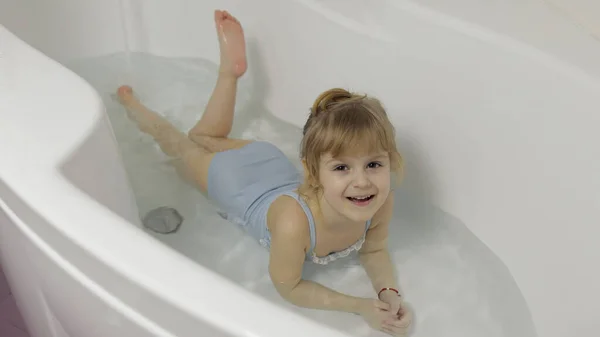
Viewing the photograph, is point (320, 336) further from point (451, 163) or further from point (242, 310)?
point (451, 163)

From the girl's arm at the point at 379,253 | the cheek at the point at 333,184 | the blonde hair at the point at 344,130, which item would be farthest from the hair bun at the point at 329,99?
Result: the girl's arm at the point at 379,253

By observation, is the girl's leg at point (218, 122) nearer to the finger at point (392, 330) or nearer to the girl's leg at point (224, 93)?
the girl's leg at point (224, 93)

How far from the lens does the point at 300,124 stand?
1.34 meters

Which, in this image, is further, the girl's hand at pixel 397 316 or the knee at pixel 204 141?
the knee at pixel 204 141

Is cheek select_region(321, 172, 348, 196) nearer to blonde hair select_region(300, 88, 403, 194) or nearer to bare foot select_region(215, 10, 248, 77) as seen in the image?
blonde hair select_region(300, 88, 403, 194)

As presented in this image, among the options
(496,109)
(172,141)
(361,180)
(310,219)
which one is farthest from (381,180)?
(172,141)

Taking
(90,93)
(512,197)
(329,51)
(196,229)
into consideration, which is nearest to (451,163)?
(512,197)

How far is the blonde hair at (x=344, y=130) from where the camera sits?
35.9 inches

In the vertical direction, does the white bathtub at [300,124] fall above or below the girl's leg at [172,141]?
above

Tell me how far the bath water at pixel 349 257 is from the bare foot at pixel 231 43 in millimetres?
124

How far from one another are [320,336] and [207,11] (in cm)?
102

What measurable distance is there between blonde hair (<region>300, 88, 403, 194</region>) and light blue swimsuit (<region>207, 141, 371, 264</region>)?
161mm

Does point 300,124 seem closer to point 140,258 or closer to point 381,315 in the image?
point 381,315

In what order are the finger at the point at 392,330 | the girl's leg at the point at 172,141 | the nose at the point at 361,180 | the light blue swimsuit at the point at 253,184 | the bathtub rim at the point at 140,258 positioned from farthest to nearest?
the girl's leg at the point at 172,141 → the light blue swimsuit at the point at 253,184 → the finger at the point at 392,330 → the nose at the point at 361,180 → the bathtub rim at the point at 140,258
